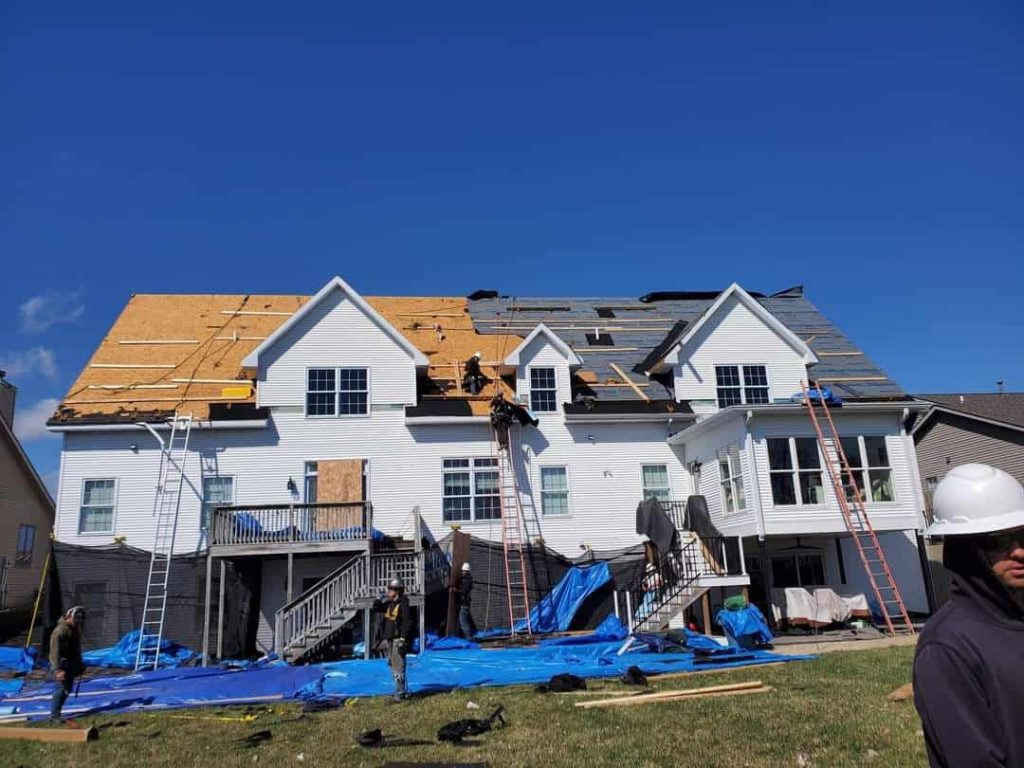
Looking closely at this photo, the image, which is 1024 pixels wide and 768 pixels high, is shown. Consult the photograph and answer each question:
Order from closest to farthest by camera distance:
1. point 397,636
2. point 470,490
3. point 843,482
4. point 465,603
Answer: point 397,636
point 465,603
point 843,482
point 470,490

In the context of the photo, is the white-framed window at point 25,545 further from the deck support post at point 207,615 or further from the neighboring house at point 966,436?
the neighboring house at point 966,436

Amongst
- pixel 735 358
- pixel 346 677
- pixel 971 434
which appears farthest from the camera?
pixel 971 434

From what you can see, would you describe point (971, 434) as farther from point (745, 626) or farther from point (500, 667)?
point (500, 667)

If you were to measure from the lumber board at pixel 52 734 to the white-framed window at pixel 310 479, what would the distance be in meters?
11.3

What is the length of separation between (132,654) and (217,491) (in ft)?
15.5

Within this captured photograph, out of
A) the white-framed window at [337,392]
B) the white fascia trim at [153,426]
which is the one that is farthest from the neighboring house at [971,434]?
the white fascia trim at [153,426]

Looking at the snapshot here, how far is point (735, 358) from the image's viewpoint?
79.9 feet

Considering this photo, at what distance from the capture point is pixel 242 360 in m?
24.0

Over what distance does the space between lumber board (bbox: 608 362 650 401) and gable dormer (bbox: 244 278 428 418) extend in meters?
6.31

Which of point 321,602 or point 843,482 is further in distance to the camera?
point 843,482

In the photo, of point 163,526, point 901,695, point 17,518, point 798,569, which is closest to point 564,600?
point 798,569

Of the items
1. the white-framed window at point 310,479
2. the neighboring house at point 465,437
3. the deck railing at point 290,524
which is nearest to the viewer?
the deck railing at point 290,524

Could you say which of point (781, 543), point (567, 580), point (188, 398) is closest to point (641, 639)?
point (567, 580)

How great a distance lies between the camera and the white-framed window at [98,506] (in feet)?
68.1
